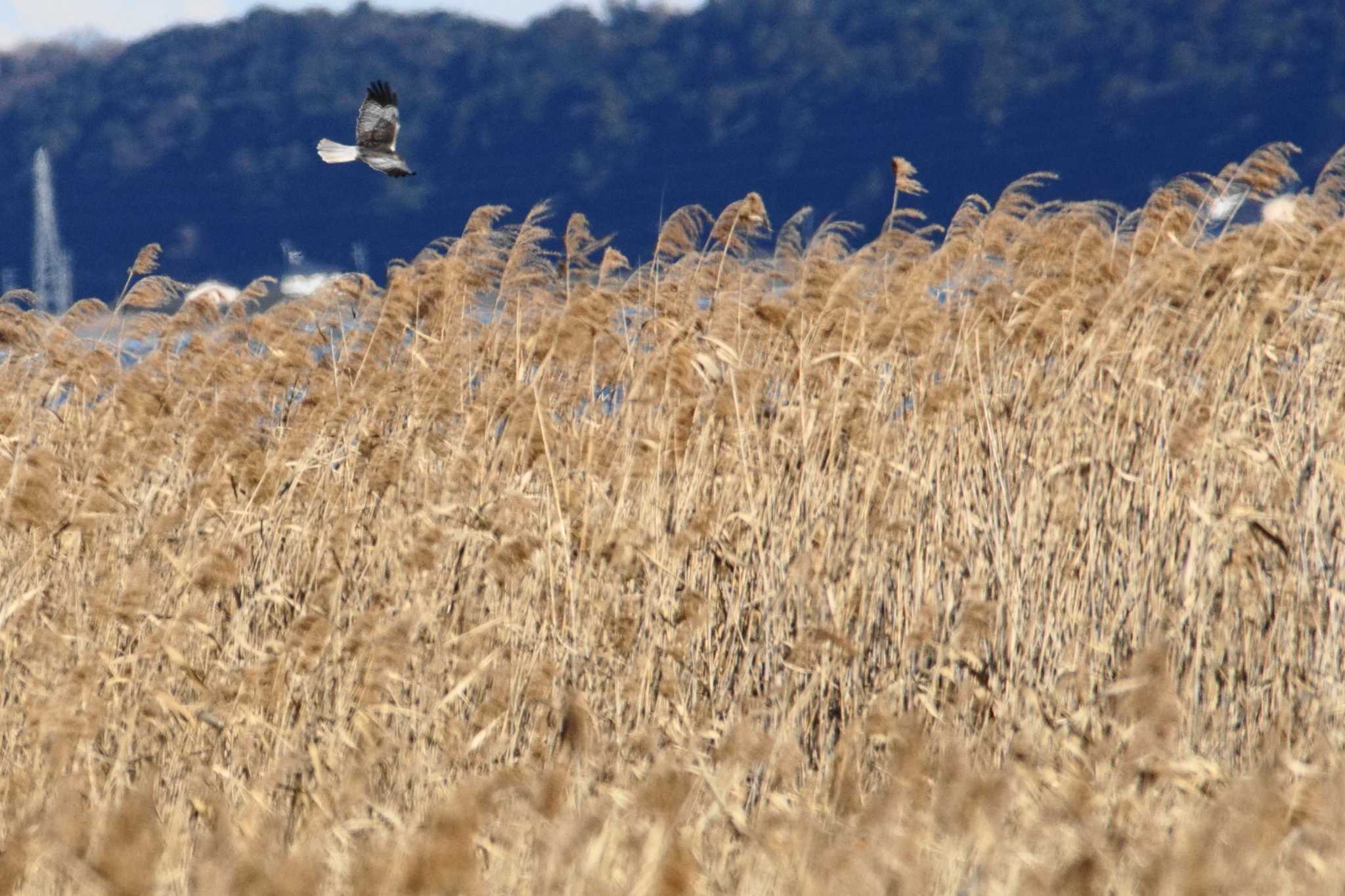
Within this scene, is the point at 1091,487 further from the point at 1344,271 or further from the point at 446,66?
the point at 446,66

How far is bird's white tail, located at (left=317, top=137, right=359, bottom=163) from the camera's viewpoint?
4.91 m

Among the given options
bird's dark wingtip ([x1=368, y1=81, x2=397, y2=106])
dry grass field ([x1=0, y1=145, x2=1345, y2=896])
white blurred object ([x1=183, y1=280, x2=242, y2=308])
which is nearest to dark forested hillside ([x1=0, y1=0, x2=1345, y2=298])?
white blurred object ([x1=183, y1=280, x2=242, y2=308])

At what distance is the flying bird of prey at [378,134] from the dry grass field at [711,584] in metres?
0.64

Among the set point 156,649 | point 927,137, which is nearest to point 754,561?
point 156,649

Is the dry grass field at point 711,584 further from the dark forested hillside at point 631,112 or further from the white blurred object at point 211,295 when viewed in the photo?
the dark forested hillside at point 631,112

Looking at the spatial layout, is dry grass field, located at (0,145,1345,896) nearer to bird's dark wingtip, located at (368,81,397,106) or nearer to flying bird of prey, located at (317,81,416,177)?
flying bird of prey, located at (317,81,416,177)

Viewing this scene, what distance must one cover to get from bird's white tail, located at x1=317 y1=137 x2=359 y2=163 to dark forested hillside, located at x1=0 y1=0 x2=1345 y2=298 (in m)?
77.0

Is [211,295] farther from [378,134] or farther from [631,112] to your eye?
[631,112]

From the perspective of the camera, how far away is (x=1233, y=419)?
3.65 metres

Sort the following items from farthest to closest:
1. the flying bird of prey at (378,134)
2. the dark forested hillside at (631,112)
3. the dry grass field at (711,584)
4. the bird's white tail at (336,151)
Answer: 1. the dark forested hillside at (631,112)
2. the flying bird of prey at (378,134)
3. the bird's white tail at (336,151)
4. the dry grass field at (711,584)

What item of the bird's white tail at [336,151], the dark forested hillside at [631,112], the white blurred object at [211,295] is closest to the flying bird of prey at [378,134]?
the bird's white tail at [336,151]

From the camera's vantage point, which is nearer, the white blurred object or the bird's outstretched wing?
the white blurred object

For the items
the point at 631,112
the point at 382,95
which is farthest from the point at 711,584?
the point at 631,112

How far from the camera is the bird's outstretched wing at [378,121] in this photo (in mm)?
5086
